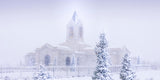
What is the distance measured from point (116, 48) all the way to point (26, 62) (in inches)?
785

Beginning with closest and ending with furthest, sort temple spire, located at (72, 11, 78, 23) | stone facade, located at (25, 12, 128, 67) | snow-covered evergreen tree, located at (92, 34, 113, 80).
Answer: snow-covered evergreen tree, located at (92, 34, 113, 80) → stone facade, located at (25, 12, 128, 67) → temple spire, located at (72, 11, 78, 23)

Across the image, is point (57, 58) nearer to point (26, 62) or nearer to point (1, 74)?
point (26, 62)

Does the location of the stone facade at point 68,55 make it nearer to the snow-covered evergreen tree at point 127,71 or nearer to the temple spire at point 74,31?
the temple spire at point 74,31

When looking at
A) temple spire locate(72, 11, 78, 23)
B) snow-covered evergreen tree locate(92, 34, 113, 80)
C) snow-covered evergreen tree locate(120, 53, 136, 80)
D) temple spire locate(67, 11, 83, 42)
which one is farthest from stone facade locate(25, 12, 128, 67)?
snow-covered evergreen tree locate(92, 34, 113, 80)

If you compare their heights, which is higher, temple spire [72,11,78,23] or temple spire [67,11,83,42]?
temple spire [72,11,78,23]

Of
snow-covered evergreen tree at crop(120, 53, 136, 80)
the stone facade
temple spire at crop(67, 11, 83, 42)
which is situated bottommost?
snow-covered evergreen tree at crop(120, 53, 136, 80)

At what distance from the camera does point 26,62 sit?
6119 cm

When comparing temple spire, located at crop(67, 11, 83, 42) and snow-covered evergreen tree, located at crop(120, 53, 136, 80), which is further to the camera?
temple spire, located at crop(67, 11, 83, 42)

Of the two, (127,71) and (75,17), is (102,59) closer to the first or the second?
(127,71)

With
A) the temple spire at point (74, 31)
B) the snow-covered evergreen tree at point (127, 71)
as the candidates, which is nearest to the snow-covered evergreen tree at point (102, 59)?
the snow-covered evergreen tree at point (127, 71)

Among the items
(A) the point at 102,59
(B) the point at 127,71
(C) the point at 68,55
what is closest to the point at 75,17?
(C) the point at 68,55

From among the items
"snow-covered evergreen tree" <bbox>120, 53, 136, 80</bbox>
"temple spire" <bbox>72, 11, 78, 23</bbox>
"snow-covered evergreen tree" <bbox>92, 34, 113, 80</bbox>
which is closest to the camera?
"snow-covered evergreen tree" <bbox>92, 34, 113, 80</bbox>

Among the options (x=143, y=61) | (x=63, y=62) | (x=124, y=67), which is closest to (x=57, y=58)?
(x=63, y=62)

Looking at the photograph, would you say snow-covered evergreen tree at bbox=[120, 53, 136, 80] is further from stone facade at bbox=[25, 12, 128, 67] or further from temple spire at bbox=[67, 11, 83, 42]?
temple spire at bbox=[67, 11, 83, 42]
